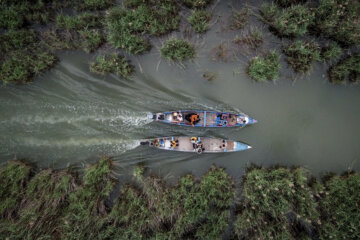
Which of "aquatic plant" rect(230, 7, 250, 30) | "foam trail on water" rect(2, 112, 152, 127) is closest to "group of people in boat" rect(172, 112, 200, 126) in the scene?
"foam trail on water" rect(2, 112, 152, 127)

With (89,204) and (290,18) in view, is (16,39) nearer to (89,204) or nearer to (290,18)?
(89,204)

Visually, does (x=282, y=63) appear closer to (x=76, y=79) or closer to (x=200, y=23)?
(x=200, y=23)

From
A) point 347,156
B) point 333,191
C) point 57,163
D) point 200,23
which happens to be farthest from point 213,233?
point 200,23

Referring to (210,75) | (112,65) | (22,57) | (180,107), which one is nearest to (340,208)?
(210,75)

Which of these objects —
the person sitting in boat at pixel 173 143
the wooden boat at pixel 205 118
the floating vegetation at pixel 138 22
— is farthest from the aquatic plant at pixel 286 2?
the person sitting in boat at pixel 173 143

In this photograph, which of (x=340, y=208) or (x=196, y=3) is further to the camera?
(x=196, y=3)

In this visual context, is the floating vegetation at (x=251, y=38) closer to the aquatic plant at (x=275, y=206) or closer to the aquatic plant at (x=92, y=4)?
the aquatic plant at (x=275, y=206)
